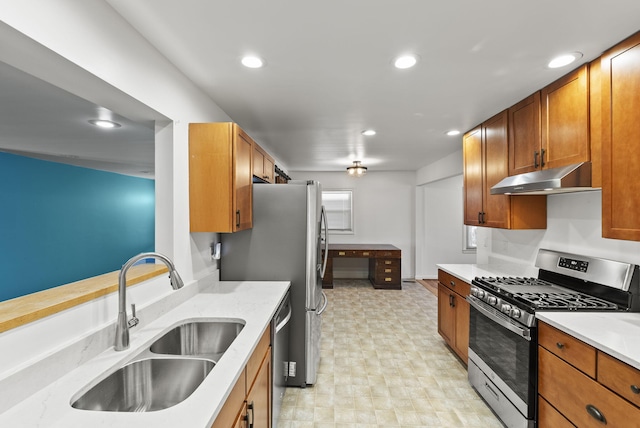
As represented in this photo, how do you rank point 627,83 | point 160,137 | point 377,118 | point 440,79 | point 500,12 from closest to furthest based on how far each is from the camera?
point 500,12, point 627,83, point 160,137, point 440,79, point 377,118

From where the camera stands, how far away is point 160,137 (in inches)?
77.1

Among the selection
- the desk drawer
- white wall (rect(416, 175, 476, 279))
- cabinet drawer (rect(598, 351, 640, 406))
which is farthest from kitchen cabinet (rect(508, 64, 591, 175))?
white wall (rect(416, 175, 476, 279))

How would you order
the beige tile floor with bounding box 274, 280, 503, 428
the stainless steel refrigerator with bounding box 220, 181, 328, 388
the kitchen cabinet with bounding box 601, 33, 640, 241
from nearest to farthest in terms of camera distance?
the kitchen cabinet with bounding box 601, 33, 640, 241 → the beige tile floor with bounding box 274, 280, 503, 428 → the stainless steel refrigerator with bounding box 220, 181, 328, 388

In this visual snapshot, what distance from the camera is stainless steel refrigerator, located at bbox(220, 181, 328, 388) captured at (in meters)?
Result: 2.50

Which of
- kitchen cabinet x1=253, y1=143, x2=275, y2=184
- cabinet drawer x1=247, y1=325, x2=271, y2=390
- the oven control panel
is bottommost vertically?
cabinet drawer x1=247, y1=325, x2=271, y2=390

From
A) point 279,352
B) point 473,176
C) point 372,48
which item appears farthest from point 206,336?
point 473,176

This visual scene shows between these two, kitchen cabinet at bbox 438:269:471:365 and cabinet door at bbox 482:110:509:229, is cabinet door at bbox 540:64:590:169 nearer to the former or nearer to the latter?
cabinet door at bbox 482:110:509:229

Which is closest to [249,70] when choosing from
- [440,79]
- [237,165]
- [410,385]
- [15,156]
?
[237,165]

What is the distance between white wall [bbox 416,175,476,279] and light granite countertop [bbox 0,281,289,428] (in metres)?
5.33

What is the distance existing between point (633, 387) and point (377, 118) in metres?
2.47

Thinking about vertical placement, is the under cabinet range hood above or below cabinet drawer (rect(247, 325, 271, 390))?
above

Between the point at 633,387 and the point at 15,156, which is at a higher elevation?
the point at 15,156

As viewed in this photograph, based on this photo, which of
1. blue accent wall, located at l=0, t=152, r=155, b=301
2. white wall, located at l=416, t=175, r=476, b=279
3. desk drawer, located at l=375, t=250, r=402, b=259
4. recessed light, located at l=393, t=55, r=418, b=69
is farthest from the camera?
white wall, located at l=416, t=175, r=476, b=279

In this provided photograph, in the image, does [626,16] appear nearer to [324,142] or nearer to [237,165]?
[237,165]
